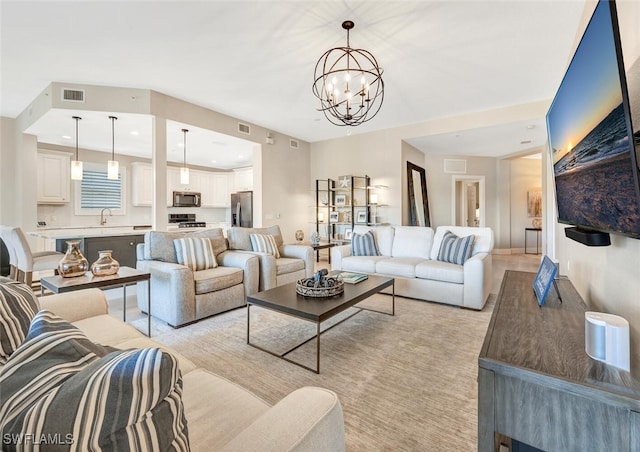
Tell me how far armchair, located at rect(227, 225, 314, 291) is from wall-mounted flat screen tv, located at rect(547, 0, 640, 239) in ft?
9.92

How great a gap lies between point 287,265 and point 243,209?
3.89 m

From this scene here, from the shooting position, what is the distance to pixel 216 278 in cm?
321

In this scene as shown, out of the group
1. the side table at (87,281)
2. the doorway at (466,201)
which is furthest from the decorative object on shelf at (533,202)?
the side table at (87,281)

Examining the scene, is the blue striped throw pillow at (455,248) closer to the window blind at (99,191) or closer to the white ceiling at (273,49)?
the white ceiling at (273,49)

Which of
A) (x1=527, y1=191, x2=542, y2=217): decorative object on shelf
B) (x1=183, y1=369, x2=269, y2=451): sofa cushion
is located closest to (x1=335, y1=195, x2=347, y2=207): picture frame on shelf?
(x1=527, y1=191, x2=542, y2=217): decorative object on shelf

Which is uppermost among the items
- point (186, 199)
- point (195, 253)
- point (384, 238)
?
point (186, 199)

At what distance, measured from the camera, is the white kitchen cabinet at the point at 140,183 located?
23.3 ft

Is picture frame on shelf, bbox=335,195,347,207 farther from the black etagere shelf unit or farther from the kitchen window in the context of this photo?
the kitchen window

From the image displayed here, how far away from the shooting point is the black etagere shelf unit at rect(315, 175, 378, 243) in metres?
6.39

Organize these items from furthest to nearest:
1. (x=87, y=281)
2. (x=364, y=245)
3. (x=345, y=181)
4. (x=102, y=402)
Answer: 1. (x=345, y=181)
2. (x=364, y=245)
3. (x=87, y=281)
4. (x=102, y=402)

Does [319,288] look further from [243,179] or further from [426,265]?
[243,179]

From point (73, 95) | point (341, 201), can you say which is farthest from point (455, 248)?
point (73, 95)

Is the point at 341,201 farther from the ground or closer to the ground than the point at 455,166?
closer to the ground

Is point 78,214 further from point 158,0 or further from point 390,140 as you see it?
point 390,140
